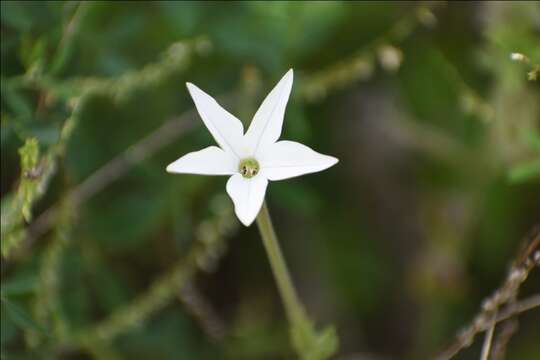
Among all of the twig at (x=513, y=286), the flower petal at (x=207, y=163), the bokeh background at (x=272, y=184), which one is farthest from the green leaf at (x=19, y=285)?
the twig at (x=513, y=286)

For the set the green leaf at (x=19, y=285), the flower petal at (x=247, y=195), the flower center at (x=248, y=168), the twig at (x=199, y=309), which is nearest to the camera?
the flower petal at (x=247, y=195)

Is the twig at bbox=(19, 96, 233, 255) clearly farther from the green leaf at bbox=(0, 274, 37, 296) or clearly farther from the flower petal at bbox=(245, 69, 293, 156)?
the flower petal at bbox=(245, 69, 293, 156)

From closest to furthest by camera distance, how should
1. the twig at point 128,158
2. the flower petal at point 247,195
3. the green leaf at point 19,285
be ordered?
the flower petal at point 247,195, the green leaf at point 19,285, the twig at point 128,158

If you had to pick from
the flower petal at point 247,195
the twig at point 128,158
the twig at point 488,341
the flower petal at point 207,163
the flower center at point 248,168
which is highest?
the flower petal at point 207,163

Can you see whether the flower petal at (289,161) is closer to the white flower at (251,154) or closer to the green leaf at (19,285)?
the white flower at (251,154)

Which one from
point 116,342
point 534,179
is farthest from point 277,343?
point 534,179

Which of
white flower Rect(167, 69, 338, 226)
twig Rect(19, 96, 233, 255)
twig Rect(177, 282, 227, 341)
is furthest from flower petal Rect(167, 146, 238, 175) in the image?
twig Rect(19, 96, 233, 255)

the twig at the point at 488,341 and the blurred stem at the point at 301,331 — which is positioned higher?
the blurred stem at the point at 301,331

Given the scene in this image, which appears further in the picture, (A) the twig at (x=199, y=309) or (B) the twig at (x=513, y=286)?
(A) the twig at (x=199, y=309)
